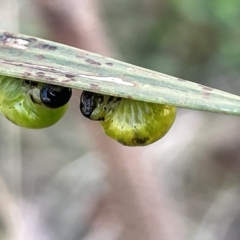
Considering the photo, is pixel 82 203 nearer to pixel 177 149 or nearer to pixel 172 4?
pixel 177 149

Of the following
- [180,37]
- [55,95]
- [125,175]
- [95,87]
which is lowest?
[95,87]

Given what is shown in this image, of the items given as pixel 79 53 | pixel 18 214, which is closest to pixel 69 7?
pixel 18 214

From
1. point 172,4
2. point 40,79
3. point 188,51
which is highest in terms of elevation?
point 172,4

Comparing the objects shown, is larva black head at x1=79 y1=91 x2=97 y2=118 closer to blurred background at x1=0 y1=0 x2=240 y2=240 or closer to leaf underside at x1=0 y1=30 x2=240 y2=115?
leaf underside at x1=0 y1=30 x2=240 y2=115

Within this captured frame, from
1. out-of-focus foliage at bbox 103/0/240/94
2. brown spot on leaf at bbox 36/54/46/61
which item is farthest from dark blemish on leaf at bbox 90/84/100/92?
out-of-focus foliage at bbox 103/0/240/94

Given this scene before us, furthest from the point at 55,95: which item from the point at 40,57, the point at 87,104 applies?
the point at 40,57

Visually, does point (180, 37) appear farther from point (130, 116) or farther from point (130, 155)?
point (130, 116)
